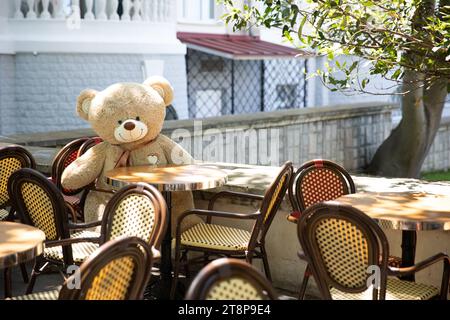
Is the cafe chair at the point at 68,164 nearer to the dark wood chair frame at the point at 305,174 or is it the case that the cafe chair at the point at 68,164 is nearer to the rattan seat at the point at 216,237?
the rattan seat at the point at 216,237

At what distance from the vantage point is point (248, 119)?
10.9m

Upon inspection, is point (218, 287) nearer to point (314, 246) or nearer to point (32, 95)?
point (314, 246)

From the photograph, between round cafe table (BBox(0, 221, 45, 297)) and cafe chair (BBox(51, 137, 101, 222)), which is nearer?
round cafe table (BBox(0, 221, 45, 297))

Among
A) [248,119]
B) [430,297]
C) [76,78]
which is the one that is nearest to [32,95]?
[76,78]

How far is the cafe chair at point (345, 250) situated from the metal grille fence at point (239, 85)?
14272 millimetres

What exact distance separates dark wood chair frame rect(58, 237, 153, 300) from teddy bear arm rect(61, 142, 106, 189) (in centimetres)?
266

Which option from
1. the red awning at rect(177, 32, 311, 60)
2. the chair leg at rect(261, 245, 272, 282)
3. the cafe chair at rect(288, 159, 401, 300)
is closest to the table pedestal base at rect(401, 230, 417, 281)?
the cafe chair at rect(288, 159, 401, 300)

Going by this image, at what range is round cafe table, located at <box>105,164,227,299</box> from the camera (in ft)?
18.5

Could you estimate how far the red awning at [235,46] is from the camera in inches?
696

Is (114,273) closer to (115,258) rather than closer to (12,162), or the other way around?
(115,258)

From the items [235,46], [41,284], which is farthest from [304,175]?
[235,46]

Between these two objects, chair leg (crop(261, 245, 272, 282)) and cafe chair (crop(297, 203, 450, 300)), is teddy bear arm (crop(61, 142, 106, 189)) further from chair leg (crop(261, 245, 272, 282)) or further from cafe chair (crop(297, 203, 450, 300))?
cafe chair (crop(297, 203, 450, 300))

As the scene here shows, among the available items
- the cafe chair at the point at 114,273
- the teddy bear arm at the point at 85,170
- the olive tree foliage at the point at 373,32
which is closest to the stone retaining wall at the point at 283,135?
the teddy bear arm at the point at 85,170

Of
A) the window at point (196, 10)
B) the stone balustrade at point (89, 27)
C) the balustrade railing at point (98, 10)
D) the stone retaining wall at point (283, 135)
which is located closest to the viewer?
the stone retaining wall at point (283, 135)
